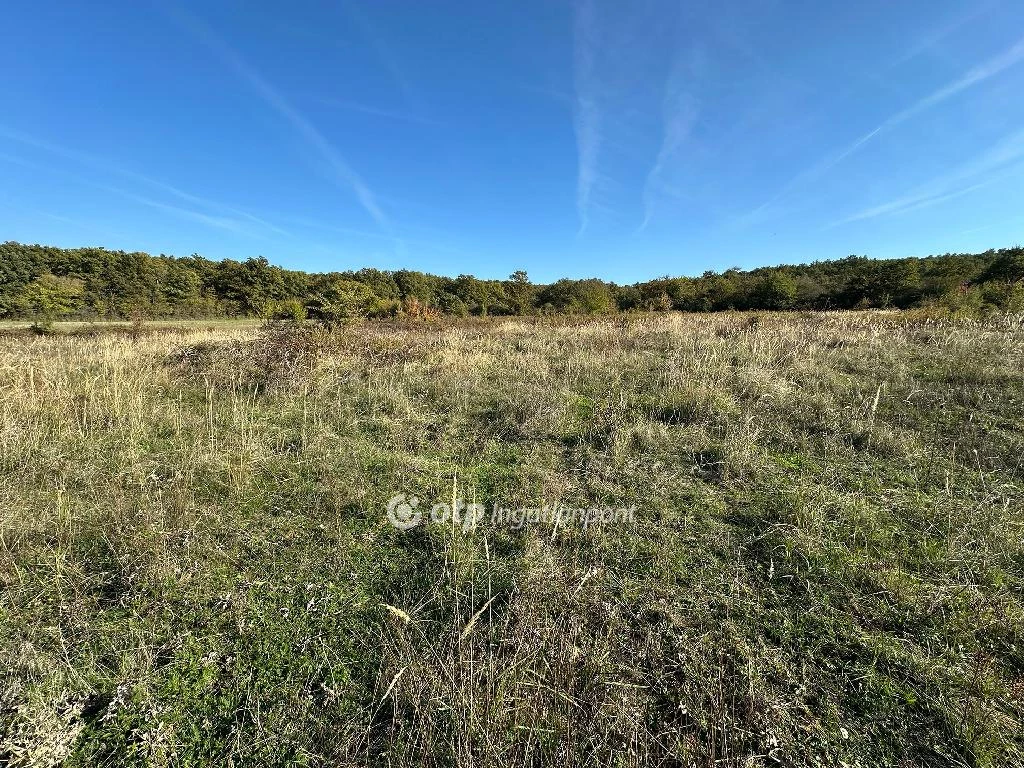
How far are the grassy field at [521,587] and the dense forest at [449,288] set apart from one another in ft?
25.9

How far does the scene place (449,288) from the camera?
3744 centimetres

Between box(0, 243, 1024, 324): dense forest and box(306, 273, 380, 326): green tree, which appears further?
box(0, 243, 1024, 324): dense forest

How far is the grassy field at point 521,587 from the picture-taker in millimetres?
1337

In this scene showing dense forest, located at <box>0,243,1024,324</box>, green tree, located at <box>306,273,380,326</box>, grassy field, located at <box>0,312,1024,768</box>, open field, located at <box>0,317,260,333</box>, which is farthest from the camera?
dense forest, located at <box>0,243,1024,324</box>

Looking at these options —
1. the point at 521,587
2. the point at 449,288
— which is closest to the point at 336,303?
the point at 521,587

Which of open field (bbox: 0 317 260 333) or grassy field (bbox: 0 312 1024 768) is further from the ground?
open field (bbox: 0 317 260 333)

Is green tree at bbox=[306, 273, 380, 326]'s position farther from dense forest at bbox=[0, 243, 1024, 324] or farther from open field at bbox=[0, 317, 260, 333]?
open field at bbox=[0, 317, 260, 333]

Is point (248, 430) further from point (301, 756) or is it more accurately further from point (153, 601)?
point (301, 756)

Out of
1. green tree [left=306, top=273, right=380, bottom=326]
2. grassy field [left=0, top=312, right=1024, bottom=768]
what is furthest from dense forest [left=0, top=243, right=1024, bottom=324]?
grassy field [left=0, top=312, right=1024, bottom=768]

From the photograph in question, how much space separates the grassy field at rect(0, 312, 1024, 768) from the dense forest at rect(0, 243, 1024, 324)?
791 cm

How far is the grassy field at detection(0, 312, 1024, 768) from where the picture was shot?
1.34m

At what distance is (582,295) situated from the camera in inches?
1110

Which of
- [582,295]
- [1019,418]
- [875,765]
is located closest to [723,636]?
[875,765]

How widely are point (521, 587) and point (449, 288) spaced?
3749cm
